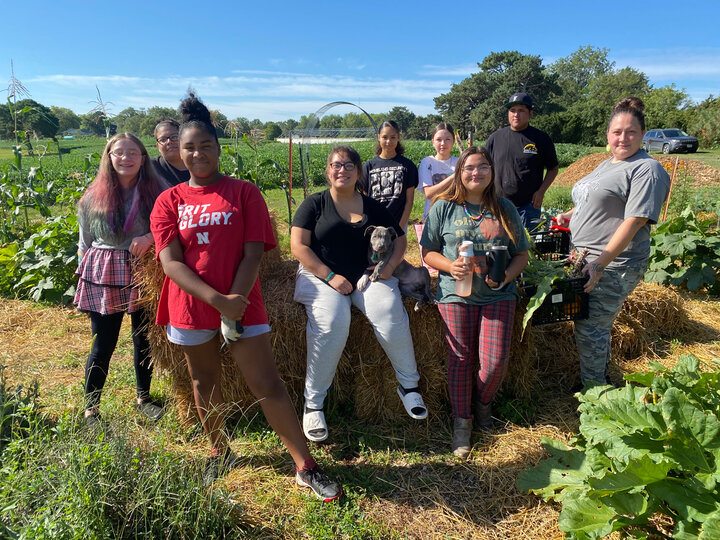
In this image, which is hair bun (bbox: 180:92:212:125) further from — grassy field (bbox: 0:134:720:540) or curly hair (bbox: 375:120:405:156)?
grassy field (bbox: 0:134:720:540)

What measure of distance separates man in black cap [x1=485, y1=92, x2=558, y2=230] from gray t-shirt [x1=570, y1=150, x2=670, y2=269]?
4.59 ft

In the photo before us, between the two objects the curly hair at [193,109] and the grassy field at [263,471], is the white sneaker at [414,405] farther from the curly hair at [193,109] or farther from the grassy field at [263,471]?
the curly hair at [193,109]

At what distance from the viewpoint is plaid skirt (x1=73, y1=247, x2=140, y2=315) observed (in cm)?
304

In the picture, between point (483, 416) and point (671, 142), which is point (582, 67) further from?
point (483, 416)

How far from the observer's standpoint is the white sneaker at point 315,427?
116 inches

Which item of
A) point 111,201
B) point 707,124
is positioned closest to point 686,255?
point 111,201

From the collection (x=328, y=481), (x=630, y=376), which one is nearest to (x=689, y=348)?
(x=630, y=376)

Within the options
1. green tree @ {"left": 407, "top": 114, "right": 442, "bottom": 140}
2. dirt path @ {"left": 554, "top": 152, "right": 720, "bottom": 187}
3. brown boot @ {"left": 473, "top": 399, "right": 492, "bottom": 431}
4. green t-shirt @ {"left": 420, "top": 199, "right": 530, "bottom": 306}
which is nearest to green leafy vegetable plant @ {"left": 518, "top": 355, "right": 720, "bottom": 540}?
brown boot @ {"left": 473, "top": 399, "right": 492, "bottom": 431}

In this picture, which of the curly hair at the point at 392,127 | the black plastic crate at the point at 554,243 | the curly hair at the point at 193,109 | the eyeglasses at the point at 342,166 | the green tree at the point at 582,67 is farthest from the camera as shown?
the green tree at the point at 582,67

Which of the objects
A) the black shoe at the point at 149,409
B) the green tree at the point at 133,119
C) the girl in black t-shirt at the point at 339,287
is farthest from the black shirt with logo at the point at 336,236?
the green tree at the point at 133,119

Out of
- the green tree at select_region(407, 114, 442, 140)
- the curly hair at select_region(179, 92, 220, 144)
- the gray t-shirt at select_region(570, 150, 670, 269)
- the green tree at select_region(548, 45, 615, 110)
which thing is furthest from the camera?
the green tree at select_region(548, 45, 615, 110)

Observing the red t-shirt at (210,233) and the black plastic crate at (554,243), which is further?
the black plastic crate at (554,243)

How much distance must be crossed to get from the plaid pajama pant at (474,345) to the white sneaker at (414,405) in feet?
0.83

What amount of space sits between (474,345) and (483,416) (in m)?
0.54
